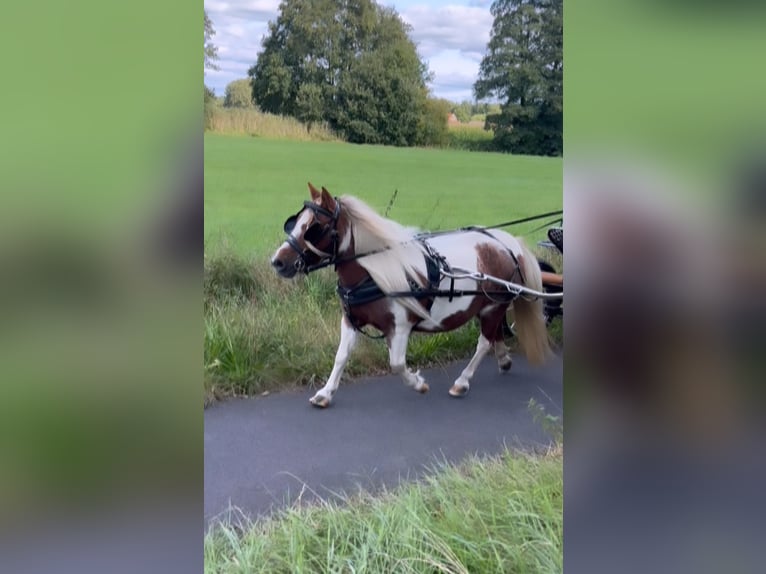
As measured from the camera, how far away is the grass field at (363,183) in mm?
2535

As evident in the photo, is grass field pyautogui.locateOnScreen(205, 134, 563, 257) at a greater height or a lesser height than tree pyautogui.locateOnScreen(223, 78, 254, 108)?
lesser

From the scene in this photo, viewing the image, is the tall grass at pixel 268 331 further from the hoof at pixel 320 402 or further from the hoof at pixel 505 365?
the hoof at pixel 505 365

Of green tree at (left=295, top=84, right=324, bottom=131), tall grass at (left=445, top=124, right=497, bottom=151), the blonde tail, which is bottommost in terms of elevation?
the blonde tail

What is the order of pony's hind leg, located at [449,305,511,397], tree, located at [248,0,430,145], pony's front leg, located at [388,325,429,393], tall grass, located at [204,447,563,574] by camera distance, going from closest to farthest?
tall grass, located at [204,447,563,574] < tree, located at [248,0,430,145] < pony's front leg, located at [388,325,429,393] < pony's hind leg, located at [449,305,511,397]

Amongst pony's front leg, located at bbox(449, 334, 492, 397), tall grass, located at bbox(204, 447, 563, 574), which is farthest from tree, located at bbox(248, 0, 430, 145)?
tall grass, located at bbox(204, 447, 563, 574)

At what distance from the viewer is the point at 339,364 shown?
9.02 ft

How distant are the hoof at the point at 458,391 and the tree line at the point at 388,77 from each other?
42.9 inches

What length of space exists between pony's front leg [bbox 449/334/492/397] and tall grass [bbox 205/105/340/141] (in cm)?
116
